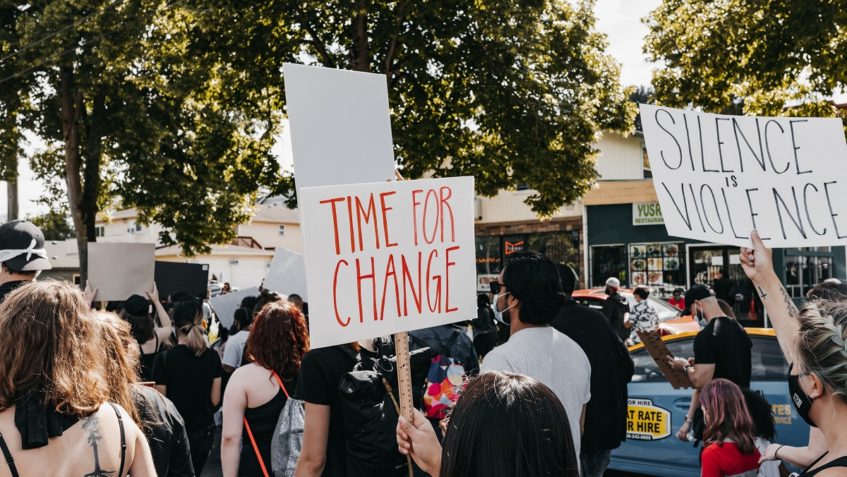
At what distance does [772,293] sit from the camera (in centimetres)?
318

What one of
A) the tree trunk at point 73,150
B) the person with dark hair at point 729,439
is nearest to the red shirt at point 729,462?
the person with dark hair at point 729,439

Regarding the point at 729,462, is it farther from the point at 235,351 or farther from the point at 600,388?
the point at 235,351

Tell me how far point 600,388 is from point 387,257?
2.21 m

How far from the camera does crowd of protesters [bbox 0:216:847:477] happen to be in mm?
1852

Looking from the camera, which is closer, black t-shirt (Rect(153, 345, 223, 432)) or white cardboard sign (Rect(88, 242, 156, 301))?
black t-shirt (Rect(153, 345, 223, 432))

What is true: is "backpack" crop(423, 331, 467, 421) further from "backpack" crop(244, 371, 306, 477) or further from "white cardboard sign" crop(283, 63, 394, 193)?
"white cardboard sign" crop(283, 63, 394, 193)

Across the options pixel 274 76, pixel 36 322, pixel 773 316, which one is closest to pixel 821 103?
pixel 274 76

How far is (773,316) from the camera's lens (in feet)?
10.2

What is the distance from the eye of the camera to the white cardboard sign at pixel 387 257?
8.62 feet

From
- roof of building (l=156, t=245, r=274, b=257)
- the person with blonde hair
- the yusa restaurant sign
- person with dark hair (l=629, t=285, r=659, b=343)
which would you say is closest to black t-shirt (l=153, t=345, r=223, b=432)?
the person with blonde hair

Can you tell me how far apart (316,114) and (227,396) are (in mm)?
1881

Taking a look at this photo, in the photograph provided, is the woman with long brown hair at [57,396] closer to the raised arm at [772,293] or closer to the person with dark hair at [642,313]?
the raised arm at [772,293]

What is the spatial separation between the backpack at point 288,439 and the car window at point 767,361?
14.9 feet

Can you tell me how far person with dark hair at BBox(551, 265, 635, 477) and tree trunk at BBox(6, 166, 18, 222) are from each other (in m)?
20.0
